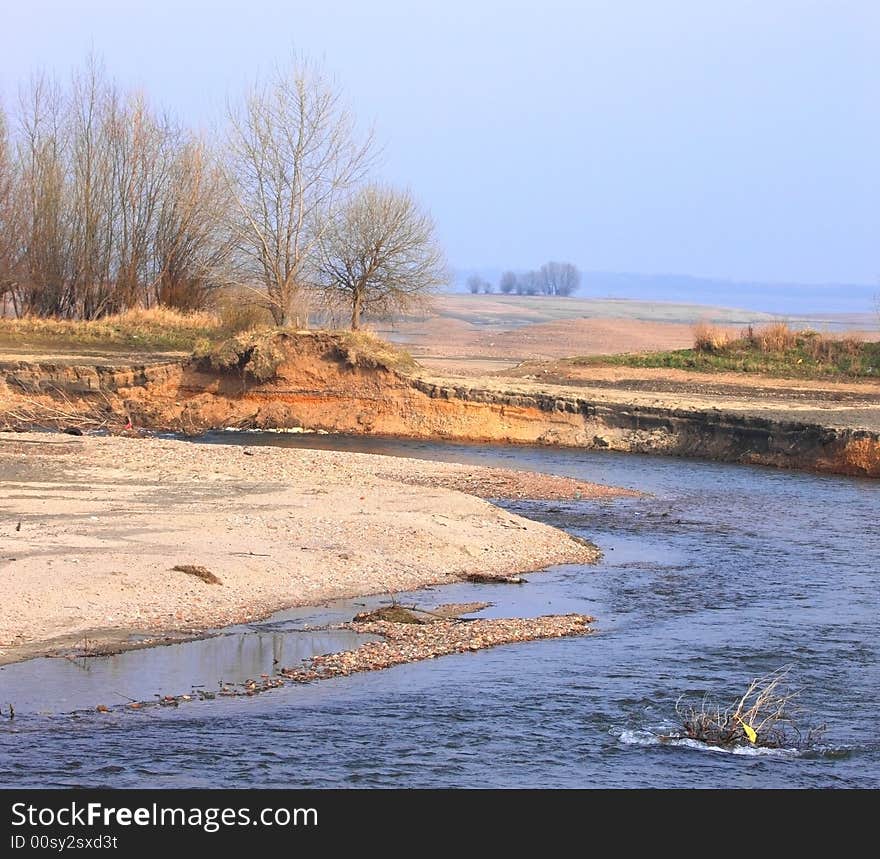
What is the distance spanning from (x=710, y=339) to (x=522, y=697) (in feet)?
91.4


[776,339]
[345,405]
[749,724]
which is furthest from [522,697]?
[776,339]

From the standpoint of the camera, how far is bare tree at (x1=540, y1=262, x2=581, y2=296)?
167250 mm

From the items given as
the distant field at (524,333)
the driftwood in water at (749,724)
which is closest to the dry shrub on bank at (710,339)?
the distant field at (524,333)

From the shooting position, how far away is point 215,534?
14.9 meters

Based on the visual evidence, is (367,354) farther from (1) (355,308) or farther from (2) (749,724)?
(2) (749,724)

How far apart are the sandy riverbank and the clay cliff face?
6.11 m

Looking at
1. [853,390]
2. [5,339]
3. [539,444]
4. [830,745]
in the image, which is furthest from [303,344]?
[830,745]

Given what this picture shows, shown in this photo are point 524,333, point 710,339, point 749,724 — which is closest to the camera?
point 749,724

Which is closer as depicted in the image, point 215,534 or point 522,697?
point 522,697

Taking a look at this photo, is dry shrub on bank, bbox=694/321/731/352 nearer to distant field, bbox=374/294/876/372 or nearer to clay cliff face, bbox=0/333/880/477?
distant field, bbox=374/294/876/372

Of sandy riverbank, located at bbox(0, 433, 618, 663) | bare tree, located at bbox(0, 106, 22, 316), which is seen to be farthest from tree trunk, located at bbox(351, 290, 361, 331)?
sandy riverbank, located at bbox(0, 433, 618, 663)

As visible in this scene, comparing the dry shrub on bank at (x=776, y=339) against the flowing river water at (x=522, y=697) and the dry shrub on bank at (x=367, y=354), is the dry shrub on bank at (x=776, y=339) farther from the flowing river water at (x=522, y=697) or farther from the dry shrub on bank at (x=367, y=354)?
the flowing river water at (x=522, y=697)

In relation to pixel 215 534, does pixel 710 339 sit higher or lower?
higher

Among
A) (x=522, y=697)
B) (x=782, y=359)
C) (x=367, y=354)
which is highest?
(x=782, y=359)
